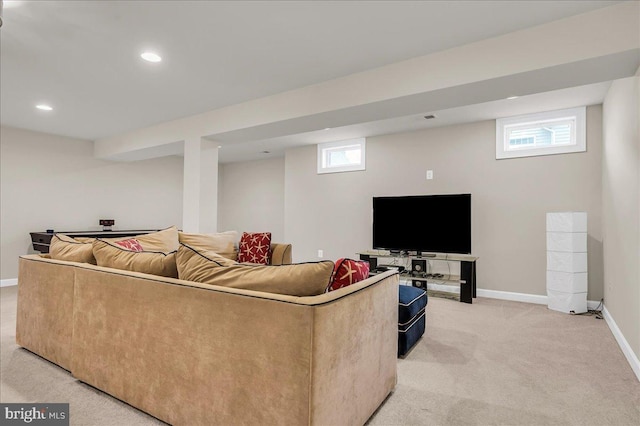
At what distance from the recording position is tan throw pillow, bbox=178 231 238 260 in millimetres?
3689

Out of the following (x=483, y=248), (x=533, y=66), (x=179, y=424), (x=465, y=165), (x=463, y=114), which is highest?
(x=463, y=114)

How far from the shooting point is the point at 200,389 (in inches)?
61.4

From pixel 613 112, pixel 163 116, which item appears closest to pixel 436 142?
pixel 613 112

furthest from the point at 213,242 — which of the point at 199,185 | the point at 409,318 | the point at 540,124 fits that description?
the point at 540,124

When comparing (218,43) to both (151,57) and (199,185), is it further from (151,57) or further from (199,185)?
(199,185)

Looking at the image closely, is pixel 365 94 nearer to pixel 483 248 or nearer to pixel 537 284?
pixel 483 248

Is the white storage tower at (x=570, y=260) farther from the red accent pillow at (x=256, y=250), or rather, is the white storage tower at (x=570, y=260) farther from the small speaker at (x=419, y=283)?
the red accent pillow at (x=256, y=250)

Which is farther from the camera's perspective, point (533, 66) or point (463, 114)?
point (463, 114)

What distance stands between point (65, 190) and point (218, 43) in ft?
16.1

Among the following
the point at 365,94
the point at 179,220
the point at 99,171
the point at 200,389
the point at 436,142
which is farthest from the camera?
the point at 179,220

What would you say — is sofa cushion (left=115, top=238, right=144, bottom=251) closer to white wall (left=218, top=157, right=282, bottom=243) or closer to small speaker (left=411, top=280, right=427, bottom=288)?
small speaker (left=411, top=280, right=427, bottom=288)

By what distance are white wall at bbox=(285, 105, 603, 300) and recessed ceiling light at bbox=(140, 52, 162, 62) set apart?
12.0ft

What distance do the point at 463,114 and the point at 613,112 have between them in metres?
1.55

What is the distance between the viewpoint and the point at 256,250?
434 centimetres
